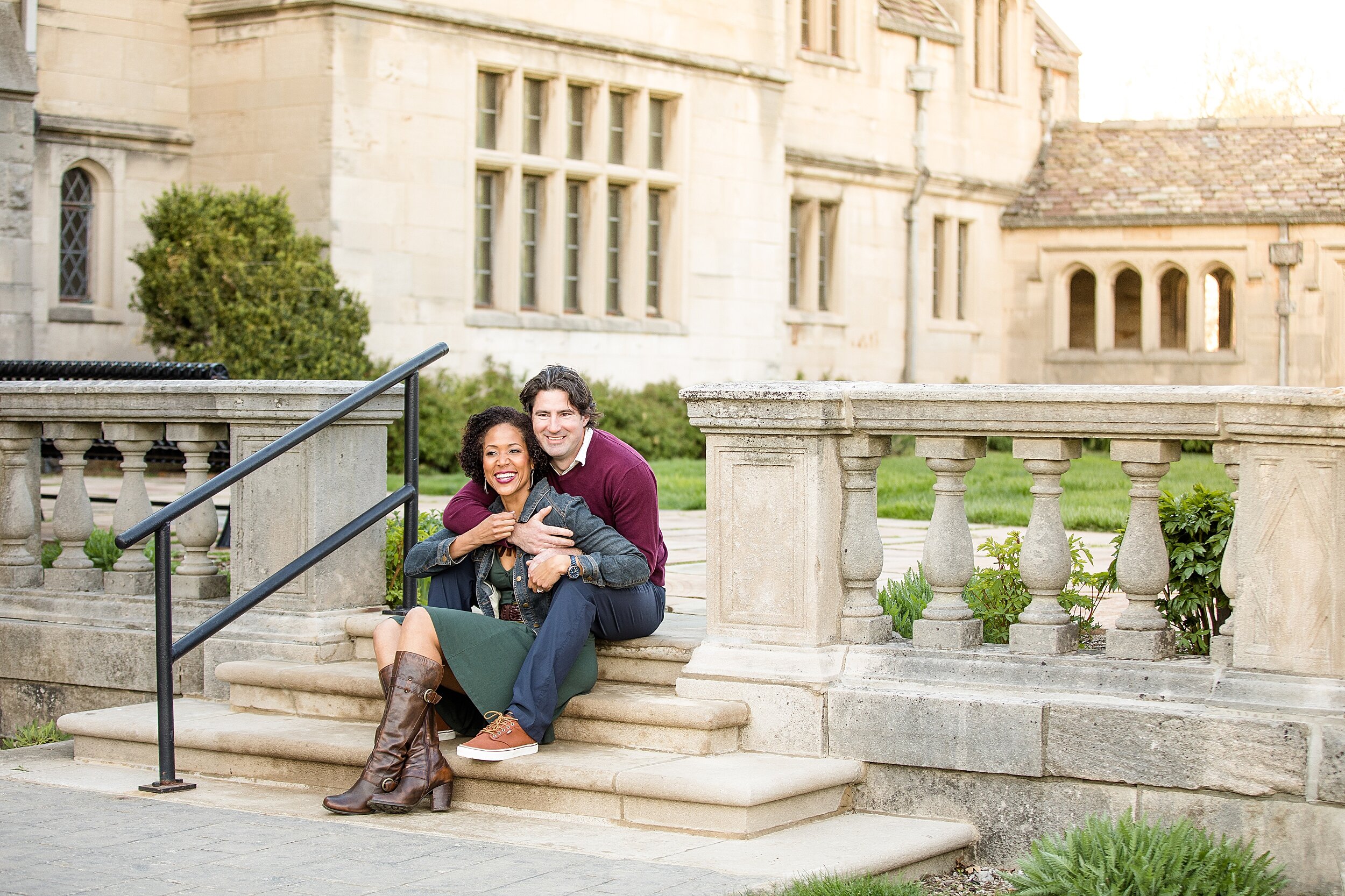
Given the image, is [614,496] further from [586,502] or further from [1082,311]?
[1082,311]

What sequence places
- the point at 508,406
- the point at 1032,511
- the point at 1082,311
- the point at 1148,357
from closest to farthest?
the point at 1032,511 → the point at 508,406 → the point at 1148,357 → the point at 1082,311

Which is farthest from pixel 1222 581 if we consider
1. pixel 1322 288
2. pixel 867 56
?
pixel 1322 288

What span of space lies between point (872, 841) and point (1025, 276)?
24.3m

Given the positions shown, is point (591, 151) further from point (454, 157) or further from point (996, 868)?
point (996, 868)

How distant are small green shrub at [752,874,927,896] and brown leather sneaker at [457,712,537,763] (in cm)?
133

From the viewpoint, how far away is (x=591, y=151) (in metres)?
20.5

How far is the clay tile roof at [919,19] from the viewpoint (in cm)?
2652

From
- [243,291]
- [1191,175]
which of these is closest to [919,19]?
[1191,175]

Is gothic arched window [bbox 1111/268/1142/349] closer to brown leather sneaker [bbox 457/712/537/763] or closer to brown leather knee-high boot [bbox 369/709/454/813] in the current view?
brown leather sneaker [bbox 457/712/537/763]

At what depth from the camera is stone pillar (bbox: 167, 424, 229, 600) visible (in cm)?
762

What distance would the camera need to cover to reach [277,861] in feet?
17.4

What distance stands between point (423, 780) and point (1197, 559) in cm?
269

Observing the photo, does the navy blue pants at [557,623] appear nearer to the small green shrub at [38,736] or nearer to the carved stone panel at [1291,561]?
the carved stone panel at [1291,561]

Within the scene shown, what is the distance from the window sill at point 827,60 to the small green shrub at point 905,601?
61.4 feet
